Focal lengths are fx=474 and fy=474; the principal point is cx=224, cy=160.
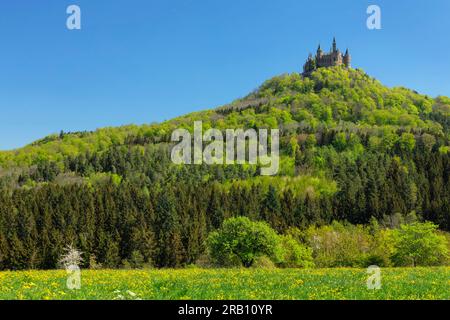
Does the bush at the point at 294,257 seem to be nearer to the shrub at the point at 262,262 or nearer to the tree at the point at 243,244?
the tree at the point at 243,244

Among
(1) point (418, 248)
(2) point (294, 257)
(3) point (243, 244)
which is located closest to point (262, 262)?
(3) point (243, 244)

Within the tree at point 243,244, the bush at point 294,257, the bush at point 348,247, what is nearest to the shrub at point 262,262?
the tree at point 243,244

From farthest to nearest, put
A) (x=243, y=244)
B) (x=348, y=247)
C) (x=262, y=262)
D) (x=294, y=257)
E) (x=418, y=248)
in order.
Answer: (x=348, y=247)
(x=294, y=257)
(x=418, y=248)
(x=243, y=244)
(x=262, y=262)

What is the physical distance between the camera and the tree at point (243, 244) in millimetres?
56469

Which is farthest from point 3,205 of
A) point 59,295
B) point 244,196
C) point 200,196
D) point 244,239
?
point 59,295

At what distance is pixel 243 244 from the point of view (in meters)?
56.7

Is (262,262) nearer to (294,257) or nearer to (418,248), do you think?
(418,248)

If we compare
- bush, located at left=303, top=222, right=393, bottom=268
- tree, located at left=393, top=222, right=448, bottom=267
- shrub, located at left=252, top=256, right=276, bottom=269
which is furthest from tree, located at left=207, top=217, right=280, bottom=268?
tree, located at left=393, top=222, right=448, bottom=267

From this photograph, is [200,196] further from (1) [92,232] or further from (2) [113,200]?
(1) [92,232]

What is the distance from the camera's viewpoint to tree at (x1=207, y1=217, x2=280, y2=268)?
56.5 m
